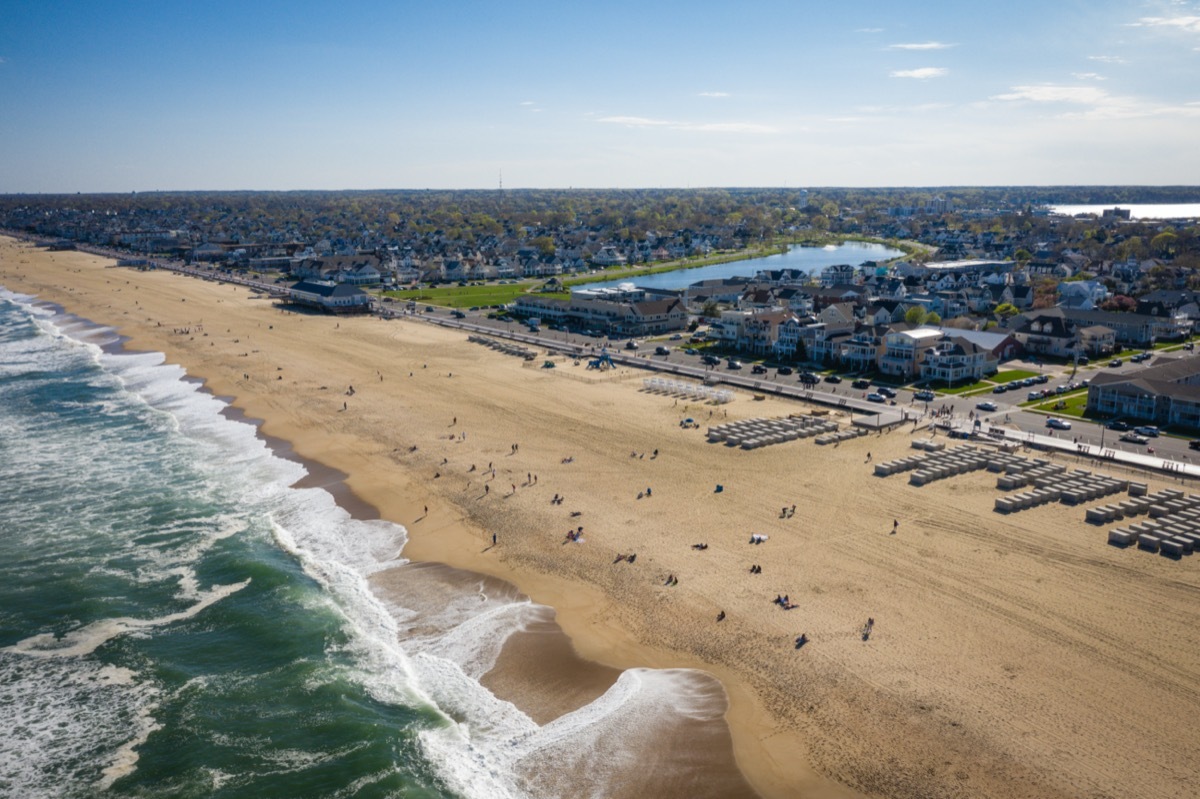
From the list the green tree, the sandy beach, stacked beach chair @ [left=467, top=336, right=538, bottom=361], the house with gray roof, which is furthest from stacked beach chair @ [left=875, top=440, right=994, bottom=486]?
the green tree

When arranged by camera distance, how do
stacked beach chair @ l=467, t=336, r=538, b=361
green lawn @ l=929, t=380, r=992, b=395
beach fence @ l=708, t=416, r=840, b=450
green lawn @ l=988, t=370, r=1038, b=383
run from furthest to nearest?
stacked beach chair @ l=467, t=336, r=538, b=361
green lawn @ l=988, t=370, r=1038, b=383
green lawn @ l=929, t=380, r=992, b=395
beach fence @ l=708, t=416, r=840, b=450

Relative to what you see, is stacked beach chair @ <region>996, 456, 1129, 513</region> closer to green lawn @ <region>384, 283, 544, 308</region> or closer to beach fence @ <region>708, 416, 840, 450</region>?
beach fence @ <region>708, 416, 840, 450</region>

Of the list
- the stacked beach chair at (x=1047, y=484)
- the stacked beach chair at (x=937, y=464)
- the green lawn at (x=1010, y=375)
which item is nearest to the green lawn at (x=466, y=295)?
the green lawn at (x=1010, y=375)

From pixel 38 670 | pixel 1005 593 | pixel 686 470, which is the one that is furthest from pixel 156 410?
pixel 1005 593

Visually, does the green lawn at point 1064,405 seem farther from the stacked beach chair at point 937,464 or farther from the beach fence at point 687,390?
the beach fence at point 687,390

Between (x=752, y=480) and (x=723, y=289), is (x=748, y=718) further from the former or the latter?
(x=723, y=289)
